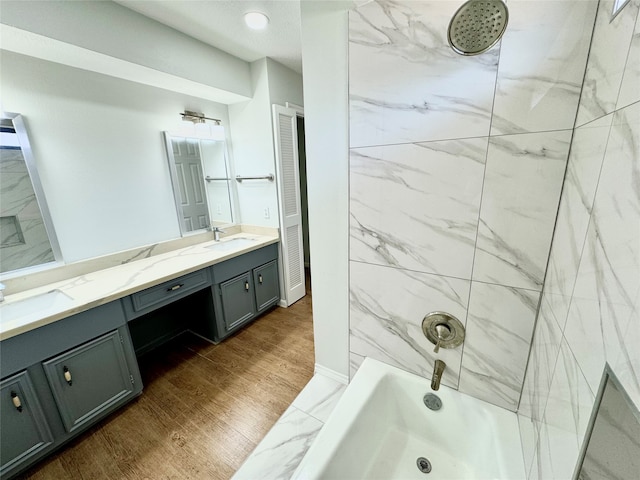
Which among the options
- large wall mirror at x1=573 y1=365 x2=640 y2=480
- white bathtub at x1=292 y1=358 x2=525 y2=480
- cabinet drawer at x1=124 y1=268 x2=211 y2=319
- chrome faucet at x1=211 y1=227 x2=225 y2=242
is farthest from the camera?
chrome faucet at x1=211 y1=227 x2=225 y2=242

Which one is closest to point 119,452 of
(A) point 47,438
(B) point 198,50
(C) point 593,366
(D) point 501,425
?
(A) point 47,438

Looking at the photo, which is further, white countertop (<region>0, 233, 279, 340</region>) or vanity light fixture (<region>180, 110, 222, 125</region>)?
vanity light fixture (<region>180, 110, 222, 125</region>)

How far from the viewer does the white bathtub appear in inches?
35.7

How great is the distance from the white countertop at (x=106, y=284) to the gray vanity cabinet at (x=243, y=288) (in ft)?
0.43

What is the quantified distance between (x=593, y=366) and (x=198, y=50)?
8.79ft

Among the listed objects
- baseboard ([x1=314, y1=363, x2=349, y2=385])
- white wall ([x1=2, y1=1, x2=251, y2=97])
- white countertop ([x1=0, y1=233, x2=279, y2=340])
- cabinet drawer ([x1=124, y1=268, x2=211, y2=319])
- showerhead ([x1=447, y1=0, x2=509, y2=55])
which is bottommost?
baseboard ([x1=314, y1=363, x2=349, y2=385])

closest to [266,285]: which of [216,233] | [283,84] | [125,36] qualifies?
[216,233]

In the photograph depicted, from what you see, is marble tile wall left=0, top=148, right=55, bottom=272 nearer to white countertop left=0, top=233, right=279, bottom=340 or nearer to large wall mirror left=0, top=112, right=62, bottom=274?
large wall mirror left=0, top=112, right=62, bottom=274

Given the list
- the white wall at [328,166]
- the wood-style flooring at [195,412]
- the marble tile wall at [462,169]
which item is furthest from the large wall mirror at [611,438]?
the wood-style flooring at [195,412]

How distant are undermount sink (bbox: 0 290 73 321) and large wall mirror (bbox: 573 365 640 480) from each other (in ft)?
6.71

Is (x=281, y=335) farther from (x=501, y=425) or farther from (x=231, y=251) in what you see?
(x=501, y=425)

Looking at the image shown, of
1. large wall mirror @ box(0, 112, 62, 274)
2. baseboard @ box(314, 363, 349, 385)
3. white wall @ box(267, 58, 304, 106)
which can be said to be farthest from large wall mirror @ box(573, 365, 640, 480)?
white wall @ box(267, 58, 304, 106)

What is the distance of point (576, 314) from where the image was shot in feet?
1.92

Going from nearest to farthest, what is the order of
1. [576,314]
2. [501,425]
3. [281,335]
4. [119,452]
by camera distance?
[576,314]
[501,425]
[119,452]
[281,335]
